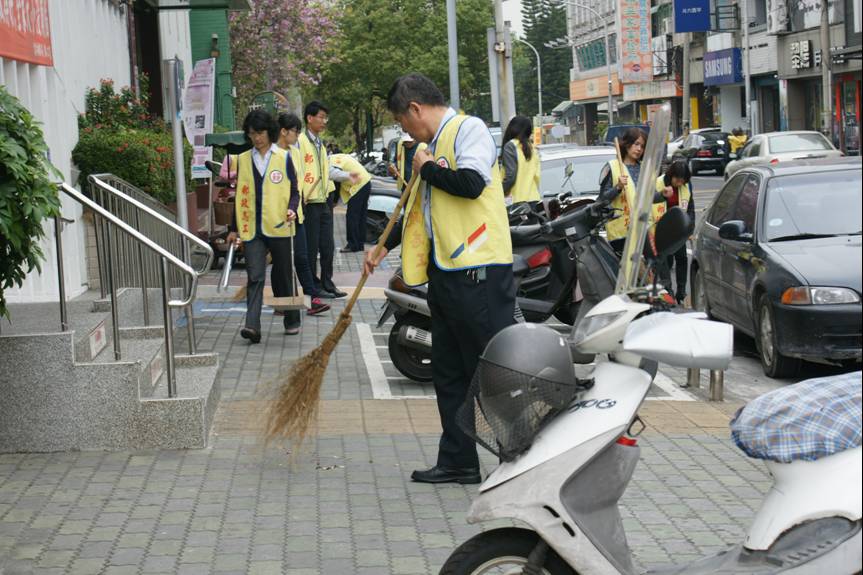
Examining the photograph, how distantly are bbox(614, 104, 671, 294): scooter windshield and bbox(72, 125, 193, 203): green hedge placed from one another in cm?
935

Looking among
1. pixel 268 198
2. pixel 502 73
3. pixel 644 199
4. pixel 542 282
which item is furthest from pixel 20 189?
pixel 502 73

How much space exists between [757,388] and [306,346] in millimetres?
3650

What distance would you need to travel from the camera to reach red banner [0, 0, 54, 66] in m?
9.49

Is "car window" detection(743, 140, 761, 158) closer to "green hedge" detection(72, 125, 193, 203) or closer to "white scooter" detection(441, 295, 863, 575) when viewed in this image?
"green hedge" detection(72, 125, 193, 203)

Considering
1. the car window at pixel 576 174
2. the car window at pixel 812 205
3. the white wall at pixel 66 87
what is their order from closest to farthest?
the car window at pixel 812 205 → the white wall at pixel 66 87 → the car window at pixel 576 174

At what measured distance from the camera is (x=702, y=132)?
47.8m

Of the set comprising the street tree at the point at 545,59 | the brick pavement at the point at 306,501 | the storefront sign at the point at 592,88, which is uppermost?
the street tree at the point at 545,59

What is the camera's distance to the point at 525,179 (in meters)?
13.1

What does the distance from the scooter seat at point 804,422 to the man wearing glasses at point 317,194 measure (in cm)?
969

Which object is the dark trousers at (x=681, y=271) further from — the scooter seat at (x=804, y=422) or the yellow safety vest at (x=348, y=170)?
the scooter seat at (x=804, y=422)

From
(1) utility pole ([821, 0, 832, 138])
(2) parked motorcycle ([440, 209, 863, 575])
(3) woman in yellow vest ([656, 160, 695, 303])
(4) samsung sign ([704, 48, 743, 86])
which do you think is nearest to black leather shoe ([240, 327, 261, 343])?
(3) woman in yellow vest ([656, 160, 695, 303])

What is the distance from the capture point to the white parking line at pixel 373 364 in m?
9.21

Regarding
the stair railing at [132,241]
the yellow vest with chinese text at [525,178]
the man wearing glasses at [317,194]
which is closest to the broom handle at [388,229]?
the stair railing at [132,241]

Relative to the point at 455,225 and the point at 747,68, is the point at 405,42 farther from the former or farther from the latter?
the point at 455,225
